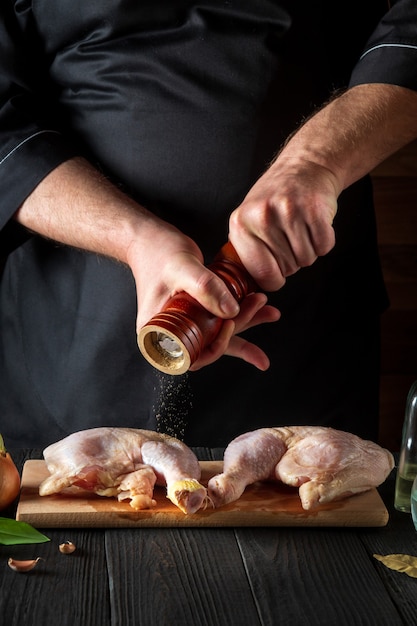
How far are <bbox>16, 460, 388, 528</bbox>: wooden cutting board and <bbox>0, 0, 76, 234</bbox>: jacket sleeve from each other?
63cm

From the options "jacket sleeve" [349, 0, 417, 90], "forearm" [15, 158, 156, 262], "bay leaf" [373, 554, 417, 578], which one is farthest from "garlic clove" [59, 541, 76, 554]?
"jacket sleeve" [349, 0, 417, 90]

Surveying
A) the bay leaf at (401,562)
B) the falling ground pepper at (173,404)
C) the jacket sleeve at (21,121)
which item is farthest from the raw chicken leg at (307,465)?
the jacket sleeve at (21,121)

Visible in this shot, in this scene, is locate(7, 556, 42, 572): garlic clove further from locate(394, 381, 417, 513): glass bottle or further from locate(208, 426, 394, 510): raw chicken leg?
locate(394, 381, 417, 513): glass bottle

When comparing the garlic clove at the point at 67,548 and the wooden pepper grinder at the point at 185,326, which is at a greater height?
the wooden pepper grinder at the point at 185,326

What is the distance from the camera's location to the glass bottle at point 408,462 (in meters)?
1.50

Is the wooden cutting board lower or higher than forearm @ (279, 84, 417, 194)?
lower

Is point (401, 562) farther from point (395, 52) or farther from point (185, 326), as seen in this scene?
point (395, 52)

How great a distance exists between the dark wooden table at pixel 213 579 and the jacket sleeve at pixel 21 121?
736 mm

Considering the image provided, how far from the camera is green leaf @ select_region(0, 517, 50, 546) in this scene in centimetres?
133

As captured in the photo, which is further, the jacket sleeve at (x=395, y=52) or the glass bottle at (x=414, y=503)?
the jacket sleeve at (x=395, y=52)

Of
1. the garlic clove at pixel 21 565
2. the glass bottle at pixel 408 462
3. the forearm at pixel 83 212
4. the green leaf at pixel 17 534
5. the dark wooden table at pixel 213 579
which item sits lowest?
the glass bottle at pixel 408 462

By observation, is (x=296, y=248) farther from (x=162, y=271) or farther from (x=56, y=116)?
(x=56, y=116)

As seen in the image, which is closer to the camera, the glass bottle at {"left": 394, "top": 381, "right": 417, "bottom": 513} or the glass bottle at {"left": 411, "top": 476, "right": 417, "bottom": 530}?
the glass bottle at {"left": 411, "top": 476, "right": 417, "bottom": 530}

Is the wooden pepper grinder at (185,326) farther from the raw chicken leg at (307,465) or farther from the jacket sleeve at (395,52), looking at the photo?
the jacket sleeve at (395,52)
